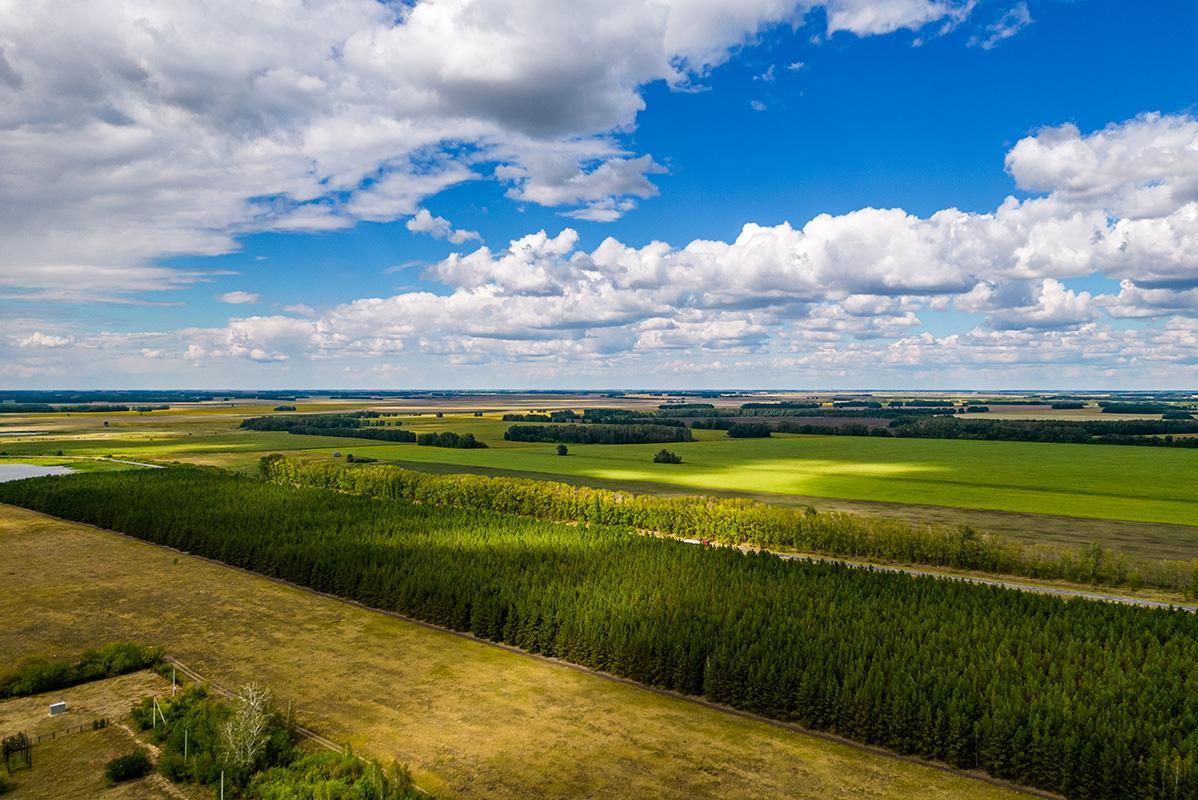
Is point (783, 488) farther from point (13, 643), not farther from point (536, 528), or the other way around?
point (13, 643)

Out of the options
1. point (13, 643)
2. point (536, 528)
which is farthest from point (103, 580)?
point (536, 528)

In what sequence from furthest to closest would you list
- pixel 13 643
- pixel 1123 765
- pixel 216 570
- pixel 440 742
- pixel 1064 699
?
pixel 216 570, pixel 13 643, pixel 440 742, pixel 1064 699, pixel 1123 765

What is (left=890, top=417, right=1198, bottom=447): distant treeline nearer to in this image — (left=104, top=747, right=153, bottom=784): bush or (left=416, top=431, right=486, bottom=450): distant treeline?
(left=416, top=431, right=486, bottom=450): distant treeline

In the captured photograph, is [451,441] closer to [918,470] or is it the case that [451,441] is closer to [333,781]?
[918,470]

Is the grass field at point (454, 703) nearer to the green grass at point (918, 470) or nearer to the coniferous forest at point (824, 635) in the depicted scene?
the coniferous forest at point (824, 635)

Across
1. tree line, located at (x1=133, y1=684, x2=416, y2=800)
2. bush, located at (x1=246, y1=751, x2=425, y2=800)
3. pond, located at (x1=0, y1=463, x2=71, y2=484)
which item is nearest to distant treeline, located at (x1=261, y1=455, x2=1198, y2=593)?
bush, located at (x1=246, y1=751, x2=425, y2=800)
